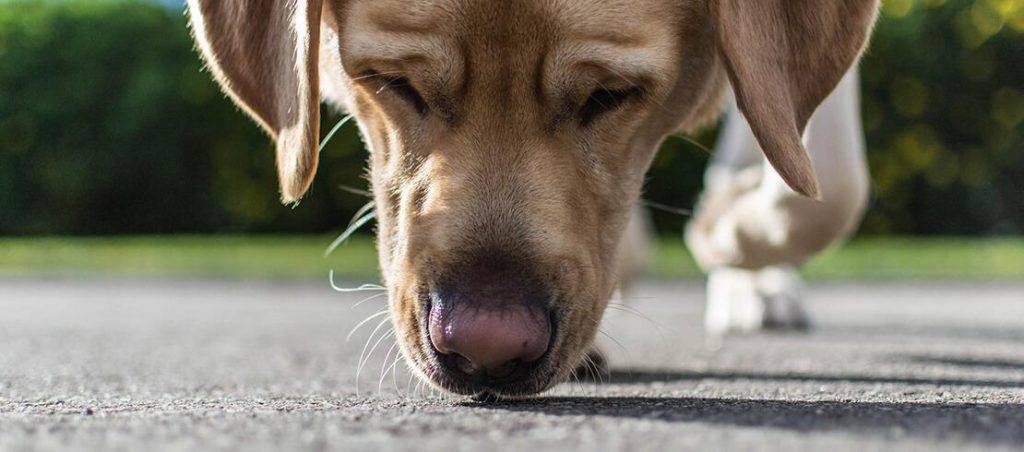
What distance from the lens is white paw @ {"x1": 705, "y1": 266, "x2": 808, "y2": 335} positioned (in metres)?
6.12

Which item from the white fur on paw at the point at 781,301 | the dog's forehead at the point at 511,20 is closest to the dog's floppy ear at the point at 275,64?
the dog's forehead at the point at 511,20

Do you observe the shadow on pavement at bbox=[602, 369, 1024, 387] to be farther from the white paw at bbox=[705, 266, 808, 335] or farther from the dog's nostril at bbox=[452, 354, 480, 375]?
the white paw at bbox=[705, 266, 808, 335]

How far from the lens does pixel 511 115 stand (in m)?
3.13

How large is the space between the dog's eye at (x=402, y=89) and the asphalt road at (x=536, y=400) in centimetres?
79

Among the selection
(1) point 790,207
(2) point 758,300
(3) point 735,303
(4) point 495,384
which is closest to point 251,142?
(3) point 735,303

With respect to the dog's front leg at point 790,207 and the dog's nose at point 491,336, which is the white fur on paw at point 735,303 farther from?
the dog's nose at point 491,336

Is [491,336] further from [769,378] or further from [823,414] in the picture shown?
[769,378]

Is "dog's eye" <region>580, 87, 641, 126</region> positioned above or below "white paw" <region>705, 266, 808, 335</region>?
above

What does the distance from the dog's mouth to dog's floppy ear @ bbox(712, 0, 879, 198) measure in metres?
0.89

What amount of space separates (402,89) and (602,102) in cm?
55

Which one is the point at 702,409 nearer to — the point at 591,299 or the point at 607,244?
the point at 591,299

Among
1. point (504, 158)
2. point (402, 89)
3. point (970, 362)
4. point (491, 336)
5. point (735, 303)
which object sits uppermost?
point (402, 89)

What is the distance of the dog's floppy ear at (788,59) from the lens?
325 centimetres

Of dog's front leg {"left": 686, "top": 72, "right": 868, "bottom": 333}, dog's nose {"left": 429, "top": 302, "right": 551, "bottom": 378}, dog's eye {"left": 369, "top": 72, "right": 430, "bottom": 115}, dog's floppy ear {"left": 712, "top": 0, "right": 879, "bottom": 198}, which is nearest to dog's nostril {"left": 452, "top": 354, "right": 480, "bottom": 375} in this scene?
dog's nose {"left": 429, "top": 302, "right": 551, "bottom": 378}
